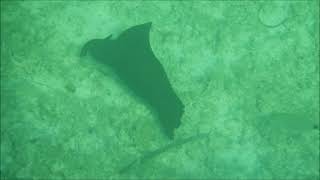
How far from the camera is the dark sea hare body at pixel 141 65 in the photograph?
5.44 metres

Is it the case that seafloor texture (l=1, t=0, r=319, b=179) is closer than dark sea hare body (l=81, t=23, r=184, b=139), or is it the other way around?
seafloor texture (l=1, t=0, r=319, b=179)

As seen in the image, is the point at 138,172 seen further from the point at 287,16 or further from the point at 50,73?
the point at 287,16

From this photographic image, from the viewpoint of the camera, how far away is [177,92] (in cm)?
594

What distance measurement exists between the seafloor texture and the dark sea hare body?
0.24 meters

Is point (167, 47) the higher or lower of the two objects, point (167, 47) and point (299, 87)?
the higher

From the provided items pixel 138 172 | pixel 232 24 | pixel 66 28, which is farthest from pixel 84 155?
pixel 232 24

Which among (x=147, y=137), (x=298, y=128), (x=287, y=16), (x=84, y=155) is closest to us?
(x=84, y=155)

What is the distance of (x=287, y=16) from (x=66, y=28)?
12.0 feet

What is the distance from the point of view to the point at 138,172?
17.8 ft

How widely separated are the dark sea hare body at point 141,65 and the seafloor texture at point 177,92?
0.24 metres

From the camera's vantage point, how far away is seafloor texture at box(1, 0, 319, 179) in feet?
16.8

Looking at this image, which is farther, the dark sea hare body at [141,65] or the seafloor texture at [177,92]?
the dark sea hare body at [141,65]

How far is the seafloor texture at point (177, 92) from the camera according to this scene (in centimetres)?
512

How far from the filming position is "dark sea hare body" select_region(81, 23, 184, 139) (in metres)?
5.44
